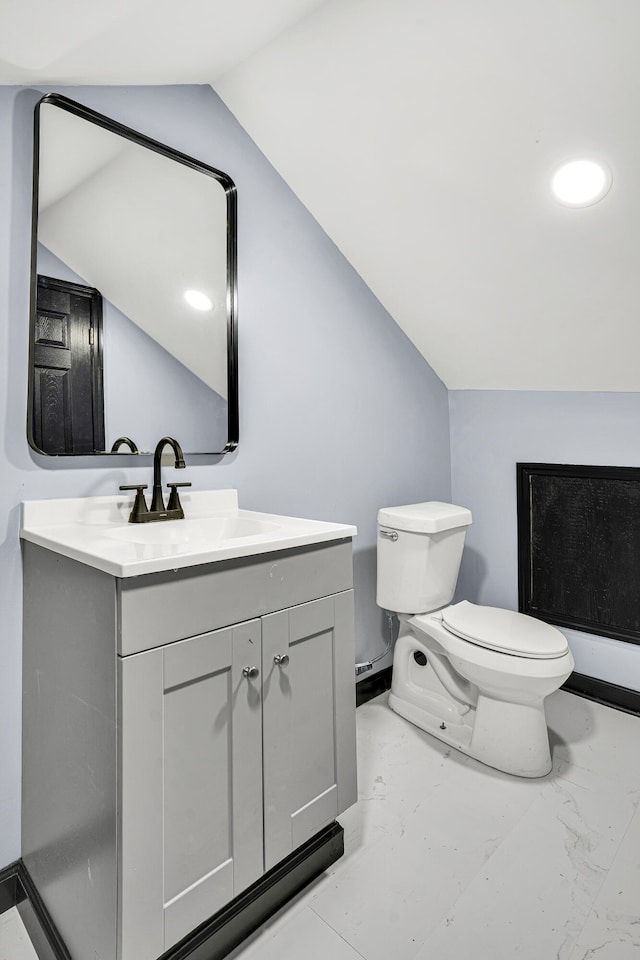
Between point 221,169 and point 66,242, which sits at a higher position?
point 221,169

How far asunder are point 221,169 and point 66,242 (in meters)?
0.66

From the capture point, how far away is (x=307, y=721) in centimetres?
136

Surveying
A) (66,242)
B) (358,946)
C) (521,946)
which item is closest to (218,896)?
(358,946)

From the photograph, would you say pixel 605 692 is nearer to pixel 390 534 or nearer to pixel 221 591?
pixel 390 534

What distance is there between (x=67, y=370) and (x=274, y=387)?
0.74 meters

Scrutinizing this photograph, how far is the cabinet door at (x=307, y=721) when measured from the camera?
1271 millimetres

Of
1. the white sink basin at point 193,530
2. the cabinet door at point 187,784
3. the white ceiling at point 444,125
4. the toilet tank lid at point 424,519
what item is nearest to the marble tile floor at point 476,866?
the cabinet door at point 187,784

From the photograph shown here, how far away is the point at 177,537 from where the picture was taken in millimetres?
1546

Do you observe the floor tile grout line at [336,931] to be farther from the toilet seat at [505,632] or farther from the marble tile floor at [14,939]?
the toilet seat at [505,632]

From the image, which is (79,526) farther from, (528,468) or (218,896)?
(528,468)

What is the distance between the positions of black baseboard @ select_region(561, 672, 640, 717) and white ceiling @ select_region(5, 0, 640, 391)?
1218 millimetres

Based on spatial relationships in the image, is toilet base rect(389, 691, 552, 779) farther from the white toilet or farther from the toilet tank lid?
the toilet tank lid

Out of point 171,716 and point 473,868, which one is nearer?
point 171,716

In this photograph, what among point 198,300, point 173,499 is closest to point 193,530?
point 173,499
